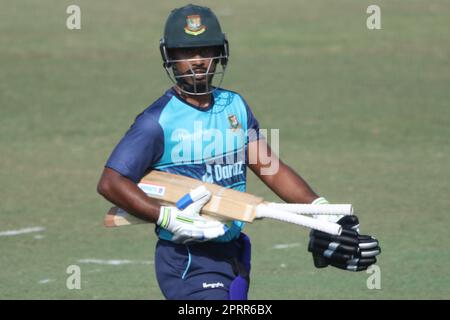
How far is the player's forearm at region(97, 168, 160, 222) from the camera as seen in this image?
604 cm

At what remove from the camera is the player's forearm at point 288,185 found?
6688mm

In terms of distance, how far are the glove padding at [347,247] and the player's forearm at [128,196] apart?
945 mm

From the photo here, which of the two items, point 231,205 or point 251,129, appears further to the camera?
point 251,129

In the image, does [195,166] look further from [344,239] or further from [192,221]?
[344,239]

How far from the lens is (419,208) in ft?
39.5

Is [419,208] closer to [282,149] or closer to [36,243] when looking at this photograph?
[282,149]

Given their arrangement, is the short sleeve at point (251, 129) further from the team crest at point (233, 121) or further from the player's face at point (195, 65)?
the player's face at point (195, 65)

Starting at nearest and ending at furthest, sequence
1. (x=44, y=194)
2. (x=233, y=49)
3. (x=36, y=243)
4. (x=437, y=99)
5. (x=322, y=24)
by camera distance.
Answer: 1. (x=36, y=243)
2. (x=44, y=194)
3. (x=437, y=99)
4. (x=233, y=49)
5. (x=322, y=24)

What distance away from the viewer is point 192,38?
6301 millimetres

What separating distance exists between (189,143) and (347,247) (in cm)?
106

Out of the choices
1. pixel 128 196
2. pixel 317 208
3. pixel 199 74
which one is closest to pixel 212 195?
pixel 128 196

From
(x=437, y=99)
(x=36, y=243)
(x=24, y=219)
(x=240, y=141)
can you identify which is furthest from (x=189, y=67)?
(x=437, y=99)

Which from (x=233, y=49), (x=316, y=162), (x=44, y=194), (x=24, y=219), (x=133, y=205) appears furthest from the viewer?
(x=233, y=49)

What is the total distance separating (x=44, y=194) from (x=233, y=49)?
10588mm
